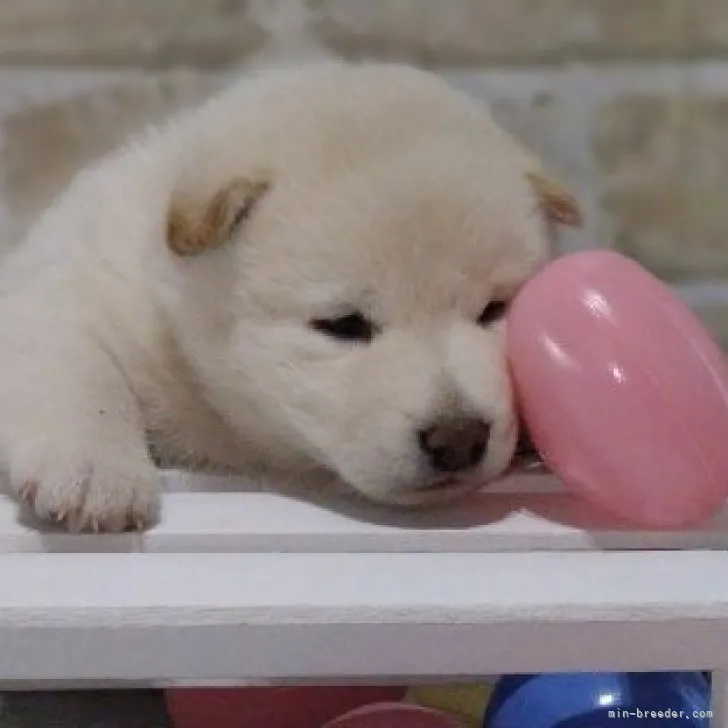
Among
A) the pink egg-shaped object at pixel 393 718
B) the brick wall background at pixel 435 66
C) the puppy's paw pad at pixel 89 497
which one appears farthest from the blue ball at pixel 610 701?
the brick wall background at pixel 435 66

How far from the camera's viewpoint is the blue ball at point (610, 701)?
2.94 ft

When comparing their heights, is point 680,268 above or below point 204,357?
below

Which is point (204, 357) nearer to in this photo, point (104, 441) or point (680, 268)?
point (104, 441)

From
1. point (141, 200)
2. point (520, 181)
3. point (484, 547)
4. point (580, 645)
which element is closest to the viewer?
point (580, 645)

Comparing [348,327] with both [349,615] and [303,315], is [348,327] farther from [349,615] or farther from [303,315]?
[349,615]

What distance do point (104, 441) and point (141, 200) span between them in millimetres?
238

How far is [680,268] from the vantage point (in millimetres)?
1435

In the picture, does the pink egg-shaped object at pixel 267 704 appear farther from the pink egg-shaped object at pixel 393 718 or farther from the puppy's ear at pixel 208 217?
the puppy's ear at pixel 208 217

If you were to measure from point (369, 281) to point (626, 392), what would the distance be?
0.18m

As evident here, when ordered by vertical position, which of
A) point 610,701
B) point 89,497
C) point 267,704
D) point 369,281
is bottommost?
point 267,704

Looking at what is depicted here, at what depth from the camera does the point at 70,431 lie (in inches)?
35.5

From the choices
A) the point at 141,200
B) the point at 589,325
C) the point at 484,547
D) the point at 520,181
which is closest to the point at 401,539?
the point at 484,547

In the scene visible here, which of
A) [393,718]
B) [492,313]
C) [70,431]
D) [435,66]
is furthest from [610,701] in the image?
[435,66]

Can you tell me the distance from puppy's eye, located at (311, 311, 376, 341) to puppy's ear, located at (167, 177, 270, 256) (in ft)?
0.28
